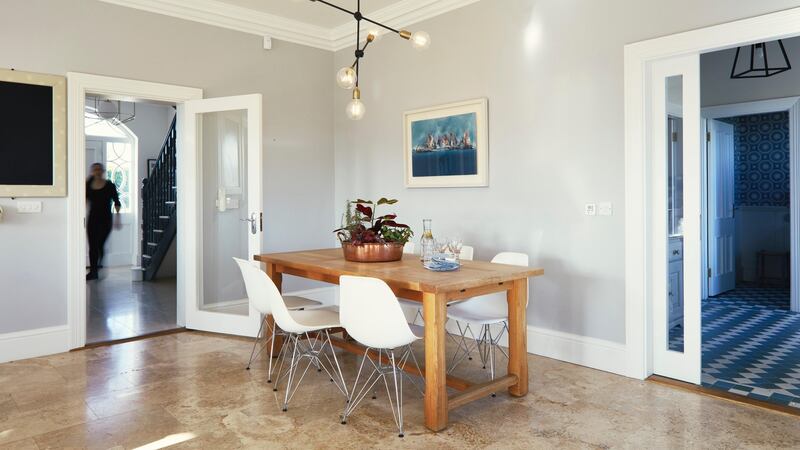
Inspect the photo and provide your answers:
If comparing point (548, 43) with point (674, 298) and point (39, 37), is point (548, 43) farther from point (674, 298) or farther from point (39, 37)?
point (39, 37)

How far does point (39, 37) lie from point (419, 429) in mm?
4215

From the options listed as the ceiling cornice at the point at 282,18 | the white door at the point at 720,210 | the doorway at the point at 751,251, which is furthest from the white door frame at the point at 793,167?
the ceiling cornice at the point at 282,18

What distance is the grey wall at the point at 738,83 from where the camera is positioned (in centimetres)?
566

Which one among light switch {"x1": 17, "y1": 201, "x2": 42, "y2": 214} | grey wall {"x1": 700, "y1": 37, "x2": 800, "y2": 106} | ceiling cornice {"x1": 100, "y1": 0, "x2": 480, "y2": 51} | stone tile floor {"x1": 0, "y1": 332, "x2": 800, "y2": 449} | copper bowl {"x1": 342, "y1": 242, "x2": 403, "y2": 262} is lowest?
stone tile floor {"x1": 0, "y1": 332, "x2": 800, "y2": 449}

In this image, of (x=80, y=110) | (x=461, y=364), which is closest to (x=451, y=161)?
(x=461, y=364)

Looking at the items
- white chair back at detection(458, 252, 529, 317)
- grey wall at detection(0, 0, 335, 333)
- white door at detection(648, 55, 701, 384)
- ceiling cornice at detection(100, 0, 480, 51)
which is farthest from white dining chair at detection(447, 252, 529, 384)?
grey wall at detection(0, 0, 335, 333)

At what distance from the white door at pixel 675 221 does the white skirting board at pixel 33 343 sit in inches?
181

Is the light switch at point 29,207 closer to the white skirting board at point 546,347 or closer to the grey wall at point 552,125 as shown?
the white skirting board at point 546,347

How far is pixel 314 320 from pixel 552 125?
2.33 metres

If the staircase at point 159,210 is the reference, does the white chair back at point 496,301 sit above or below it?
below

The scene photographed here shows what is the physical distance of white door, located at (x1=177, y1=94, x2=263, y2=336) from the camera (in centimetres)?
509

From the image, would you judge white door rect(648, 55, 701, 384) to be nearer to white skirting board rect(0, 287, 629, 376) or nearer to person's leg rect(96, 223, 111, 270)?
white skirting board rect(0, 287, 629, 376)

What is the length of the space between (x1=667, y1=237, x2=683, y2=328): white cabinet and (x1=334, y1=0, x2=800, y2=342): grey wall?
0.31m

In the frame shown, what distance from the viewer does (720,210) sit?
7.18 metres
